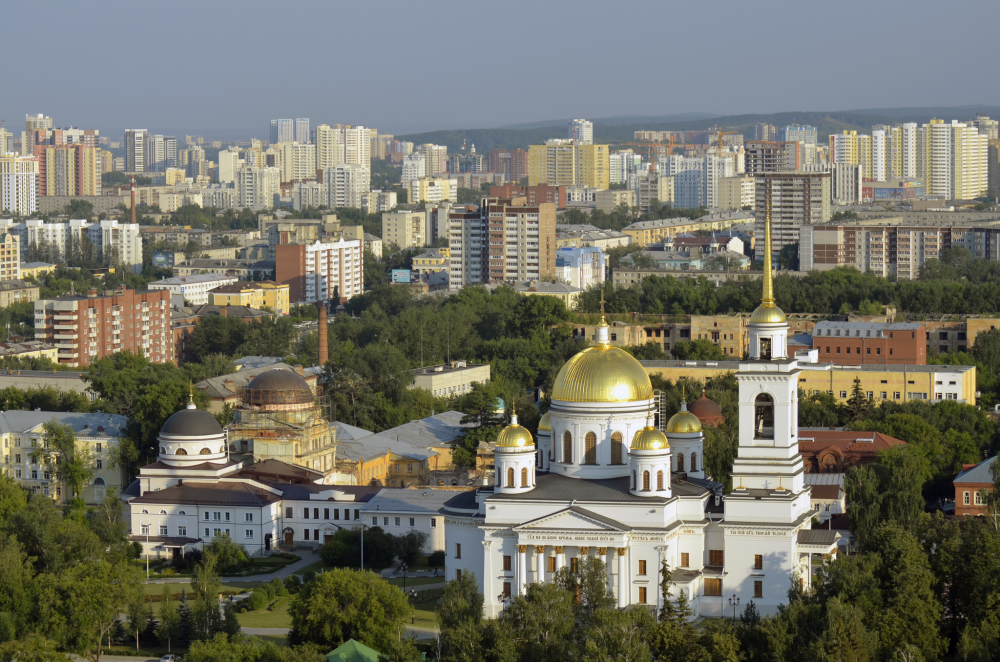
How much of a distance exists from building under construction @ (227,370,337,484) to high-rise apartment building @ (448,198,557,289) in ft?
153

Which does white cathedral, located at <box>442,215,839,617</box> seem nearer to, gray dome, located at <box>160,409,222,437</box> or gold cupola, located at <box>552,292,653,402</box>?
gold cupola, located at <box>552,292,653,402</box>

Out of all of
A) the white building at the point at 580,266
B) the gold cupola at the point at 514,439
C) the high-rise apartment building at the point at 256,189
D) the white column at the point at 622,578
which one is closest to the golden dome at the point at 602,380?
the gold cupola at the point at 514,439

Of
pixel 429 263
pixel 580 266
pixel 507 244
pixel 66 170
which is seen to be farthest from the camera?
pixel 66 170

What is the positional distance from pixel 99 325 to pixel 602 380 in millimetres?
41904

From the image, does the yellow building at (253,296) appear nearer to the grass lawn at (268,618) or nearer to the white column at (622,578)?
the grass lawn at (268,618)

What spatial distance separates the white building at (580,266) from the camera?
318 ft

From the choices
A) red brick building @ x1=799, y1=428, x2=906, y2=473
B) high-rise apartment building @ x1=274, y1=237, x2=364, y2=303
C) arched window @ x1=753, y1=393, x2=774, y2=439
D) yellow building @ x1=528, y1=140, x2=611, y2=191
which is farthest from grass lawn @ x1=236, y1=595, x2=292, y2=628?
yellow building @ x1=528, y1=140, x2=611, y2=191

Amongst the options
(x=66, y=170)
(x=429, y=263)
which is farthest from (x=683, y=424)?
(x=66, y=170)

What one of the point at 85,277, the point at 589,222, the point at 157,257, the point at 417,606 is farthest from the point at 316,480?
the point at 589,222

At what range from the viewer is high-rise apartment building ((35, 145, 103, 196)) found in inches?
6713

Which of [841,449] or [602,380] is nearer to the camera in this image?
[602,380]

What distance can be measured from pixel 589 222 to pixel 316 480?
91831mm

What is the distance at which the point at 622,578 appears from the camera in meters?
32.8

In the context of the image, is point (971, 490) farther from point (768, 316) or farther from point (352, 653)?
point (352, 653)
